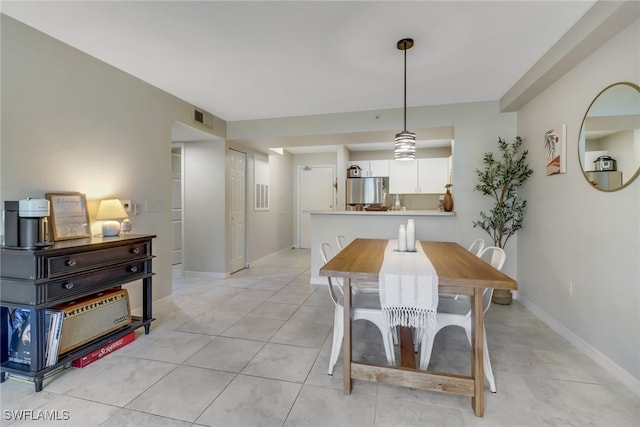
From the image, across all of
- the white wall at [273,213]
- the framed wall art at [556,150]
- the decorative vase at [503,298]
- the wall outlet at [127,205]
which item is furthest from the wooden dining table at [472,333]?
the white wall at [273,213]

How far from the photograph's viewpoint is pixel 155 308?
328cm

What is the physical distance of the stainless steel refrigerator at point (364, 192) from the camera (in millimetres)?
6343

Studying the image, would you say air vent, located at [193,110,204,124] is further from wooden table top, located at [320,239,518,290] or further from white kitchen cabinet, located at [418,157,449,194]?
white kitchen cabinet, located at [418,157,449,194]

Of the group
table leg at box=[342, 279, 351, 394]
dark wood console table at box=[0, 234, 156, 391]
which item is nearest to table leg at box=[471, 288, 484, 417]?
table leg at box=[342, 279, 351, 394]

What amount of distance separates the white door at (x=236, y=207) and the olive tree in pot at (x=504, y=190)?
3.69 m

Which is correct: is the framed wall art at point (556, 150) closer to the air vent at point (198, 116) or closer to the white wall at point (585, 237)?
the white wall at point (585, 237)

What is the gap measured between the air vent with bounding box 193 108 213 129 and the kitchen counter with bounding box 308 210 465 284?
78.9 inches

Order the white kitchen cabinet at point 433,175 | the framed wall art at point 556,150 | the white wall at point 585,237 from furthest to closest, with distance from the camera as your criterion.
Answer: the white kitchen cabinet at point 433,175 < the framed wall art at point 556,150 < the white wall at point 585,237

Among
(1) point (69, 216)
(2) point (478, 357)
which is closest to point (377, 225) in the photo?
(2) point (478, 357)

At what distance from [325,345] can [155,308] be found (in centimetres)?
208

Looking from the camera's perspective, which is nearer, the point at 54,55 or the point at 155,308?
the point at 54,55

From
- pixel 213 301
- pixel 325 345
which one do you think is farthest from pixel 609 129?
pixel 213 301

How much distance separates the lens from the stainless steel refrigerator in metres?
6.34

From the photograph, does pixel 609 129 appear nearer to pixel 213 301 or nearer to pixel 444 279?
pixel 444 279
